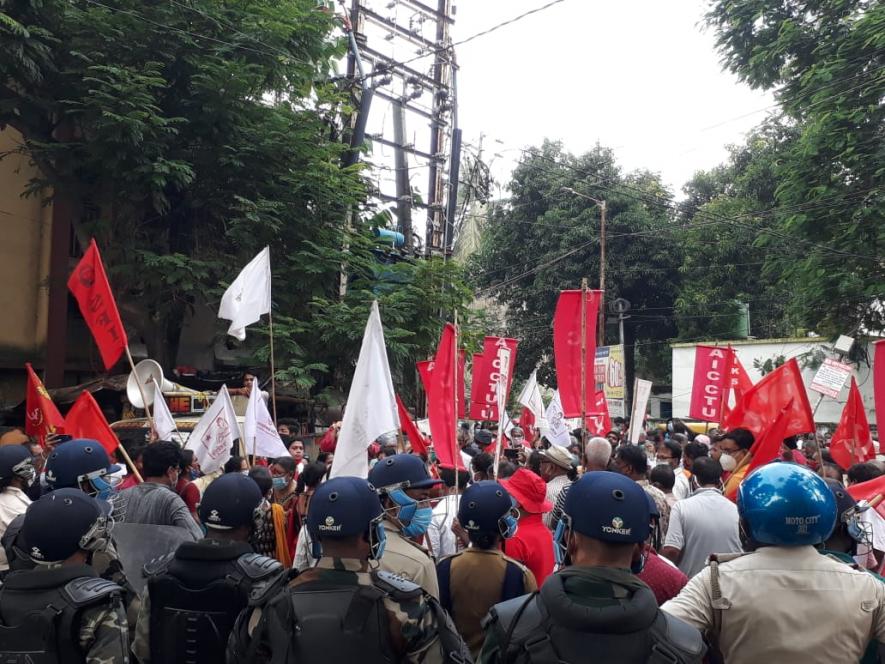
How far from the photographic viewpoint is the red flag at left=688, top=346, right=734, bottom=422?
11938 millimetres

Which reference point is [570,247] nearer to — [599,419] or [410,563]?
[599,419]

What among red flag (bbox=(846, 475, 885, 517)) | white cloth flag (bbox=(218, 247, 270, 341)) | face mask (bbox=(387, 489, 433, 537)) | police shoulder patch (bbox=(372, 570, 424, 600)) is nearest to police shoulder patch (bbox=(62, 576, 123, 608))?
police shoulder patch (bbox=(372, 570, 424, 600))

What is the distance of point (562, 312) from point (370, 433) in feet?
13.2

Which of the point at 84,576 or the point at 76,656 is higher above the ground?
the point at 84,576

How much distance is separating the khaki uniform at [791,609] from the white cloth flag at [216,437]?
617cm

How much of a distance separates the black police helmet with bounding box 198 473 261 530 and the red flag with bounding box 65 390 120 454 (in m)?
4.29

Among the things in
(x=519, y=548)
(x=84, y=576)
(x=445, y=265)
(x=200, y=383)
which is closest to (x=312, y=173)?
(x=445, y=265)

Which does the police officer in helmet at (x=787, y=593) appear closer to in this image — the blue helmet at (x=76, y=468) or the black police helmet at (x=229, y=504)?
the black police helmet at (x=229, y=504)

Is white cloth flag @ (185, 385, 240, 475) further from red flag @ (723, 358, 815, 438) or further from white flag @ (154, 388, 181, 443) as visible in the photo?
red flag @ (723, 358, 815, 438)

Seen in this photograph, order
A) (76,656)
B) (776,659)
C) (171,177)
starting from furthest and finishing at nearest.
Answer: (171,177) < (76,656) < (776,659)

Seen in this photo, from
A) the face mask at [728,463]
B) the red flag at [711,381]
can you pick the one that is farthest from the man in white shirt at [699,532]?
the red flag at [711,381]

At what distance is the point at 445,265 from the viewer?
18.7 meters

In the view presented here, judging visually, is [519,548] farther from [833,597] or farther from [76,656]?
[76,656]

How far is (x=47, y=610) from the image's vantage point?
110 inches
